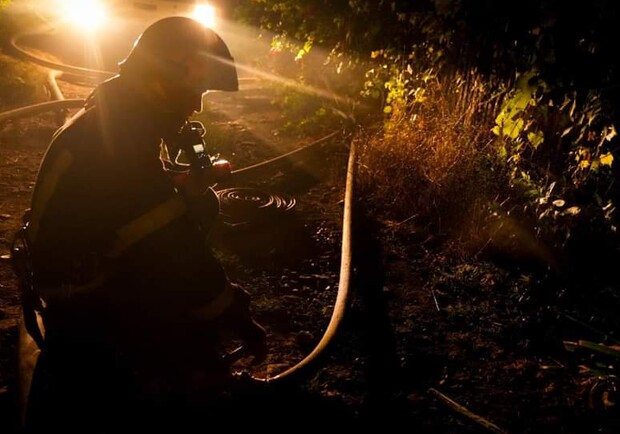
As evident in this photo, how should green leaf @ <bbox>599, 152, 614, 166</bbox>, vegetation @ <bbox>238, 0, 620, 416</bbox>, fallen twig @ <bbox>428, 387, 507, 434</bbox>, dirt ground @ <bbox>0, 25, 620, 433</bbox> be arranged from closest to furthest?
1. fallen twig @ <bbox>428, 387, 507, 434</bbox>
2. dirt ground @ <bbox>0, 25, 620, 433</bbox>
3. green leaf @ <bbox>599, 152, 614, 166</bbox>
4. vegetation @ <bbox>238, 0, 620, 416</bbox>

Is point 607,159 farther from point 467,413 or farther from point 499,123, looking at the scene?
point 467,413

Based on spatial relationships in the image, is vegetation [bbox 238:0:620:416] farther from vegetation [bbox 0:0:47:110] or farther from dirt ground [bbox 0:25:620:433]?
vegetation [bbox 0:0:47:110]

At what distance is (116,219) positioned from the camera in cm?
206

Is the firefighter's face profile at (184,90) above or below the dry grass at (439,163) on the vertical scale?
above

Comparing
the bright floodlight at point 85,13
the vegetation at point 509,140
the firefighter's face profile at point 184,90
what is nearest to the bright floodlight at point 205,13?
the bright floodlight at point 85,13

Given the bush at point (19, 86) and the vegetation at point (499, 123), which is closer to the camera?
the vegetation at point (499, 123)

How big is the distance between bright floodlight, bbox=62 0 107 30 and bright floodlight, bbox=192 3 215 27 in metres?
3.74

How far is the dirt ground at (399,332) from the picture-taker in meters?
2.75

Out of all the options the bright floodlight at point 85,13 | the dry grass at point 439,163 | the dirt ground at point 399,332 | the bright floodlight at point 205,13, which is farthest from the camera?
the bright floodlight at point 85,13

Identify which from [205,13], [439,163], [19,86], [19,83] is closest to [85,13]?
[205,13]

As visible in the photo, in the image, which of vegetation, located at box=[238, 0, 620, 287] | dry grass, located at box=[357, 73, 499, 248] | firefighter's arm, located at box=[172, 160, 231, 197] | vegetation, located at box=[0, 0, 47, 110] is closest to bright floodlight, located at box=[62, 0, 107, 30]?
vegetation, located at box=[0, 0, 47, 110]

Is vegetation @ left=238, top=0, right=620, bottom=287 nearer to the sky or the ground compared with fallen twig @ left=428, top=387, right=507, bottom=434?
nearer to the sky

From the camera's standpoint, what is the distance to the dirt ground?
9.02ft

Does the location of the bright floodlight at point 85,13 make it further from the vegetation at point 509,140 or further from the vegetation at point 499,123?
the vegetation at point 509,140
